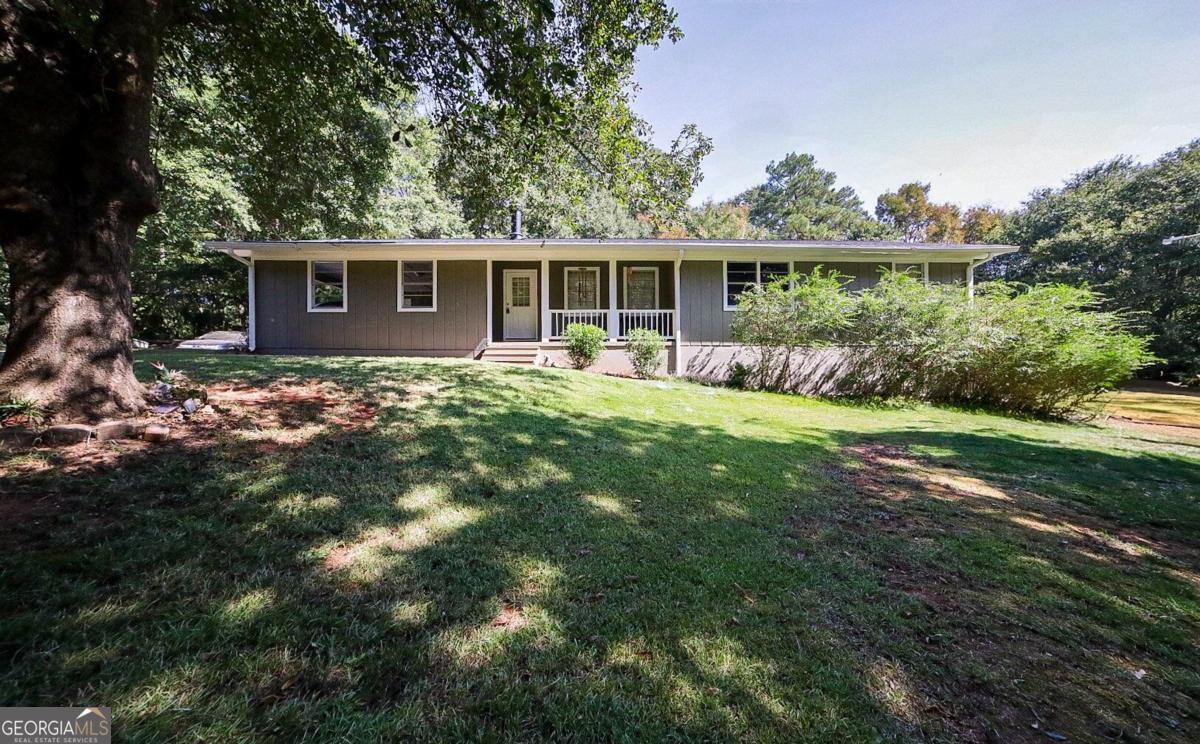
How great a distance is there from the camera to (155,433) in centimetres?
308

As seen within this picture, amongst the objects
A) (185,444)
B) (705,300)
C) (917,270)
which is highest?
(917,270)

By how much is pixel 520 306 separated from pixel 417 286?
8.83 feet

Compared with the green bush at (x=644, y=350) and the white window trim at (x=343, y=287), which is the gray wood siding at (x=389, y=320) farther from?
the green bush at (x=644, y=350)

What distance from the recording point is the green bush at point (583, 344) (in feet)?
32.1

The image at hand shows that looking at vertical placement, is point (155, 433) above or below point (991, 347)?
below

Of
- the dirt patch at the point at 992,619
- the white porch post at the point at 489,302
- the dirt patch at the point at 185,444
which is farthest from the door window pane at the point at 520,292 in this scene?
the dirt patch at the point at 992,619

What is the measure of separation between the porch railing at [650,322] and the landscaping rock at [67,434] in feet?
29.8

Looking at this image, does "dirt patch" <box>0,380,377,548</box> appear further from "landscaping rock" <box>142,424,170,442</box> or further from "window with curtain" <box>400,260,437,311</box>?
"window with curtain" <box>400,260,437,311</box>

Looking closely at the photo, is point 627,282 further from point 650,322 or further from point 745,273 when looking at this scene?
point 745,273

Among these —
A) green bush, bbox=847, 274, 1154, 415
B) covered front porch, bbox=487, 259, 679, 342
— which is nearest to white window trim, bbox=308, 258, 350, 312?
covered front porch, bbox=487, 259, 679, 342

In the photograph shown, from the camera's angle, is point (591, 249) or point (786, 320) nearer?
point (786, 320)

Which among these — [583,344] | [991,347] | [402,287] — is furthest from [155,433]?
[991,347]

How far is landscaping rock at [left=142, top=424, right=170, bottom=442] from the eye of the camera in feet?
10.0

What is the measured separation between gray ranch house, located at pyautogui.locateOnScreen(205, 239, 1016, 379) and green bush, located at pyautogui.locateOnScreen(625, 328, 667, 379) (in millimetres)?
490
